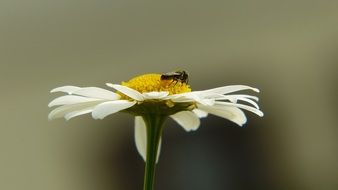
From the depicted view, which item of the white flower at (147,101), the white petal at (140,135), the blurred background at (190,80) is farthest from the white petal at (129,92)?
the blurred background at (190,80)

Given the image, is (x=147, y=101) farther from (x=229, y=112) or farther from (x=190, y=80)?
(x=190, y=80)

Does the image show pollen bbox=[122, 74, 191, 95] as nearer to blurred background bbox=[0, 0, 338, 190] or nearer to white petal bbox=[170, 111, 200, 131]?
white petal bbox=[170, 111, 200, 131]

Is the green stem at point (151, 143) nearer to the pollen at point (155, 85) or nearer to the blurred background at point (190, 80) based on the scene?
the pollen at point (155, 85)

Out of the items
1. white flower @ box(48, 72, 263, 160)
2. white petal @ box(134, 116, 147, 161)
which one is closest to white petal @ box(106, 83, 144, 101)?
white flower @ box(48, 72, 263, 160)

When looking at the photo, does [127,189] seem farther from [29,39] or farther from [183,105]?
[183,105]

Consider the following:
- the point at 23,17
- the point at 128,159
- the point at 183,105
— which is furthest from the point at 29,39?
the point at 183,105

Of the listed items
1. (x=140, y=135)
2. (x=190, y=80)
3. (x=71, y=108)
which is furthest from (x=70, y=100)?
(x=190, y=80)

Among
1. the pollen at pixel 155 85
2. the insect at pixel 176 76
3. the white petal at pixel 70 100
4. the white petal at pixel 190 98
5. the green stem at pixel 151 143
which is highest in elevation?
the insect at pixel 176 76
